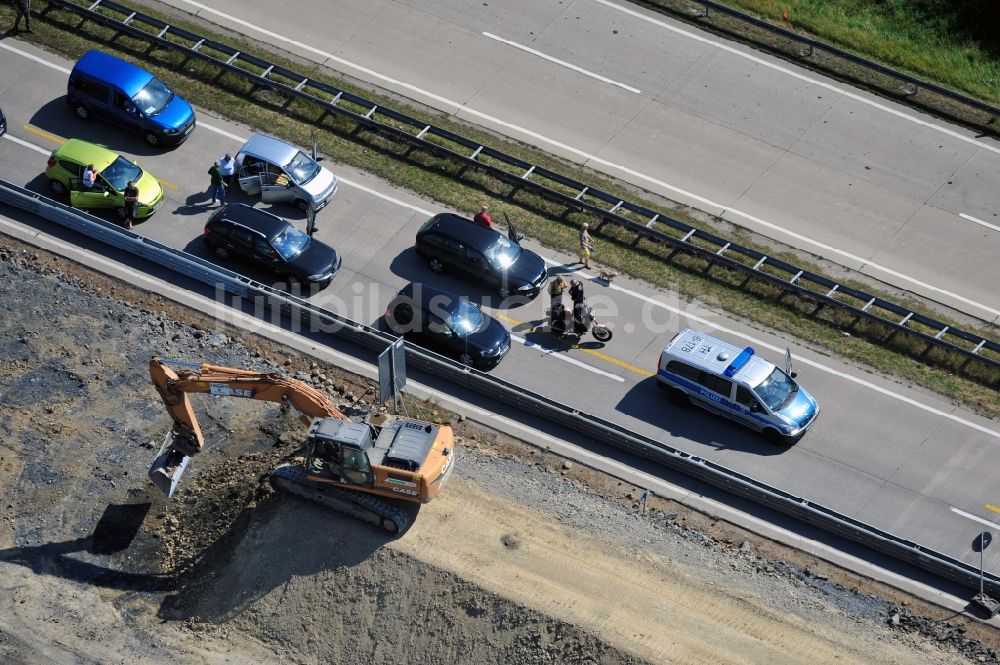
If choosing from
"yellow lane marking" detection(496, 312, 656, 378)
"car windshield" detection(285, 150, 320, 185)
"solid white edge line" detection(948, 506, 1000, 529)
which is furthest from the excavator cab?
"solid white edge line" detection(948, 506, 1000, 529)

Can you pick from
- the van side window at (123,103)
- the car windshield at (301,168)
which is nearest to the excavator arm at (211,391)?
the car windshield at (301,168)

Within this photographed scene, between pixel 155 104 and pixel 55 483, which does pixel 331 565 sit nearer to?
pixel 55 483

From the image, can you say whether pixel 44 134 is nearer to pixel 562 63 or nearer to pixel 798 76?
pixel 562 63

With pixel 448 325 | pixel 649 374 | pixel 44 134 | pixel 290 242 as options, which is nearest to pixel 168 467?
pixel 448 325

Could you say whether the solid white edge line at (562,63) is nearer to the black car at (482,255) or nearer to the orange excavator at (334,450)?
the black car at (482,255)

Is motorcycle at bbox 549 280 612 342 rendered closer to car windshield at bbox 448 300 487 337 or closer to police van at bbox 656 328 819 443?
car windshield at bbox 448 300 487 337

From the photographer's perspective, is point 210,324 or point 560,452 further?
point 210,324

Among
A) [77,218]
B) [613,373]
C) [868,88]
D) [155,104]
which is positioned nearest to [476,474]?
[613,373]
